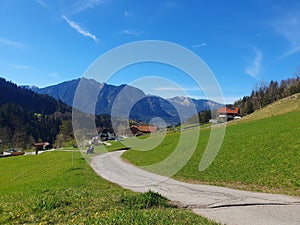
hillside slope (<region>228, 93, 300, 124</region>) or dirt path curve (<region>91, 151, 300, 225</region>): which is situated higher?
hillside slope (<region>228, 93, 300, 124</region>)

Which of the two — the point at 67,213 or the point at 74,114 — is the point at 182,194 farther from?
the point at 67,213

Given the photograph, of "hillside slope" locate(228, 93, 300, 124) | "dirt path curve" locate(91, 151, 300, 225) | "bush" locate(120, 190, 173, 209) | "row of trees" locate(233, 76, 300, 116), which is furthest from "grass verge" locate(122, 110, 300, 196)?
"row of trees" locate(233, 76, 300, 116)

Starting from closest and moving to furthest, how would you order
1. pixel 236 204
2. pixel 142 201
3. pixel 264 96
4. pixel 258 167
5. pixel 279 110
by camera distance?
pixel 142 201
pixel 236 204
pixel 258 167
pixel 279 110
pixel 264 96

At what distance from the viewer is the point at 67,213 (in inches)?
324

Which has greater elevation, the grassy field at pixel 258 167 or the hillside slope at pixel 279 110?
the hillside slope at pixel 279 110

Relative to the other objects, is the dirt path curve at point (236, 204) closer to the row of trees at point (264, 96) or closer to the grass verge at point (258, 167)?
the grass verge at point (258, 167)

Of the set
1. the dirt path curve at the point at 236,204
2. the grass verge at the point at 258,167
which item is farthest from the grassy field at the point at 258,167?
the dirt path curve at the point at 236,204

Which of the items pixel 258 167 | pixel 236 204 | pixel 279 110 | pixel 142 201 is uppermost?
pixel 279 110

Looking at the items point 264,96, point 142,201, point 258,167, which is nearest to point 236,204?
point 142,201

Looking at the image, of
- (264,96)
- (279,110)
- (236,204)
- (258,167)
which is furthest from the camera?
(264,96)

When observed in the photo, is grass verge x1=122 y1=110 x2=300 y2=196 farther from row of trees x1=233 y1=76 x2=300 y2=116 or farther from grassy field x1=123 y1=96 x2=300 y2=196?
row of trees x1=233 y1=76 x2=300 y2=116

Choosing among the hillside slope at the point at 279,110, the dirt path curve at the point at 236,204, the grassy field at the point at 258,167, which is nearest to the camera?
the dirt path curve at the point at 236,204

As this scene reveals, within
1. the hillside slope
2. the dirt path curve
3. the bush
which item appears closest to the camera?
the bush

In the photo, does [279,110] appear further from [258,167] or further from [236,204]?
[236,204]
